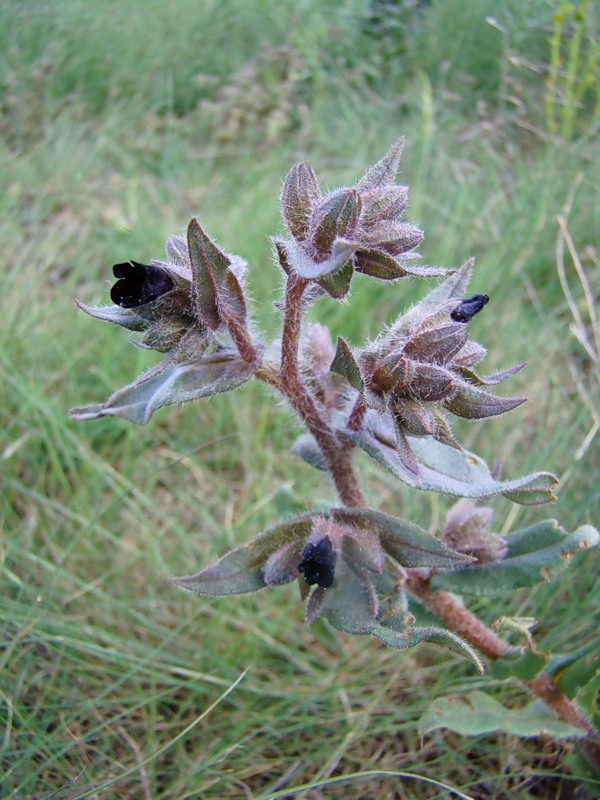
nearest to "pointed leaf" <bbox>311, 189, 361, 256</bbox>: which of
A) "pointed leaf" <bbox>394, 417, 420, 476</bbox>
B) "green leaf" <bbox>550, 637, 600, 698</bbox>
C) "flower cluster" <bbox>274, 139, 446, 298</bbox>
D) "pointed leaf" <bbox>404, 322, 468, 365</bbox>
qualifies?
"flower cluster" <bbox>274, 139, 446, 298</bbox>


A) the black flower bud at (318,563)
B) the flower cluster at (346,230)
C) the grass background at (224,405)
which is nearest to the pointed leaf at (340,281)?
the flower cluster at (346,230)

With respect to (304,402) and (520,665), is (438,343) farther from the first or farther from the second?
(520,665)

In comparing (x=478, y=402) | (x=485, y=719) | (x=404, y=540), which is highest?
(x=478, y=402)

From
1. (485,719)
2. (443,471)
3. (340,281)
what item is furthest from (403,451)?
(485,719)

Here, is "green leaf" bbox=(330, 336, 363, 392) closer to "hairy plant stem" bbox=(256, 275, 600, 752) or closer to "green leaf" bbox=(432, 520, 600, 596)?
"hairy plant stem" bbox=(256, 275, 600, 752)

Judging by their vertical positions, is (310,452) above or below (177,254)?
below

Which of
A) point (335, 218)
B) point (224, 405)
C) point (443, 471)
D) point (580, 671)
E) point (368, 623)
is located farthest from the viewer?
point (224, 405)

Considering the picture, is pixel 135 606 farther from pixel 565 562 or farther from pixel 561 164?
pixel 561 164
